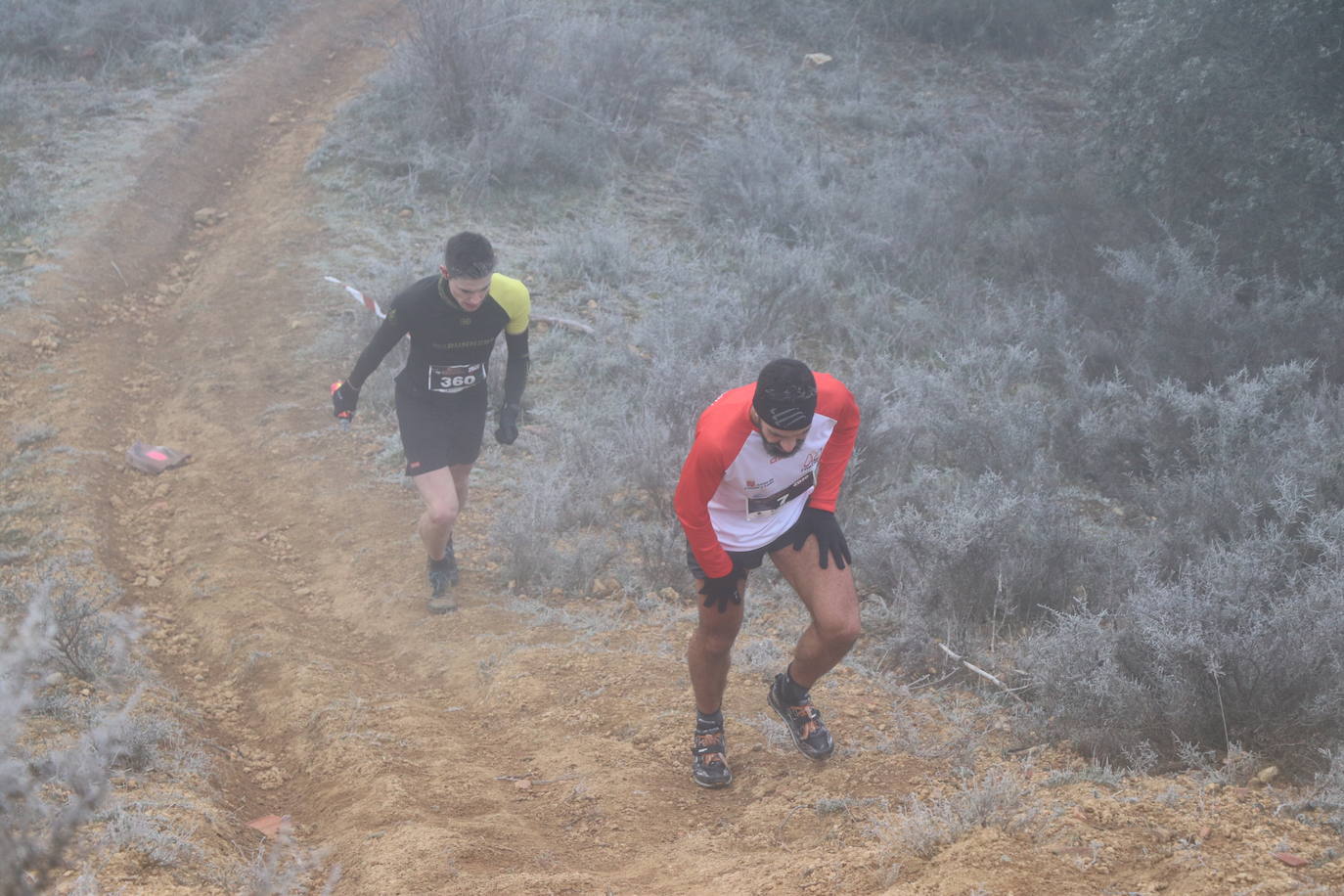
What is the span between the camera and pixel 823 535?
3949 millimetres

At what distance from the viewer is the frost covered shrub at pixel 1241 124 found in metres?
9.06

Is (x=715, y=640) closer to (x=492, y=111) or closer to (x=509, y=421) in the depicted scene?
(x=509, y=421)

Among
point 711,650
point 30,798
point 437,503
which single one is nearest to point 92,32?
point 437,503

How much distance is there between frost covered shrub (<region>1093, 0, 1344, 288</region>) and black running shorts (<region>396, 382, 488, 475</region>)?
7277 mm

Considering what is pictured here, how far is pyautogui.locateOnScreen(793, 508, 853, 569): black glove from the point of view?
12.9ft

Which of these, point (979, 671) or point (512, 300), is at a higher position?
point (512, 300)

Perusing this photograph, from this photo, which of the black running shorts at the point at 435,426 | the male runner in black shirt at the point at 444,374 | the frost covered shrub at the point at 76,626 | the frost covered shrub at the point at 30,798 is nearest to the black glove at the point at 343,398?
the male runner in black shirt at the point at 444,374

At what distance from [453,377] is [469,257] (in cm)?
76

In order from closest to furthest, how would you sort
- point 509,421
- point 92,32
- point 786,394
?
point 786,394, point 509,421, point 92,32

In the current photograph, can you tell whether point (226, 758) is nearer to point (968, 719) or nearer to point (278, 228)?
point (968, 719)

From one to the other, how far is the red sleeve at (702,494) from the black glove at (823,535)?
15.0 inches

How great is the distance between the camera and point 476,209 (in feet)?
37.9

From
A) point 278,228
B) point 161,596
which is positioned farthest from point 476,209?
point 161,596

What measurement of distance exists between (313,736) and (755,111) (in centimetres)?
1197
